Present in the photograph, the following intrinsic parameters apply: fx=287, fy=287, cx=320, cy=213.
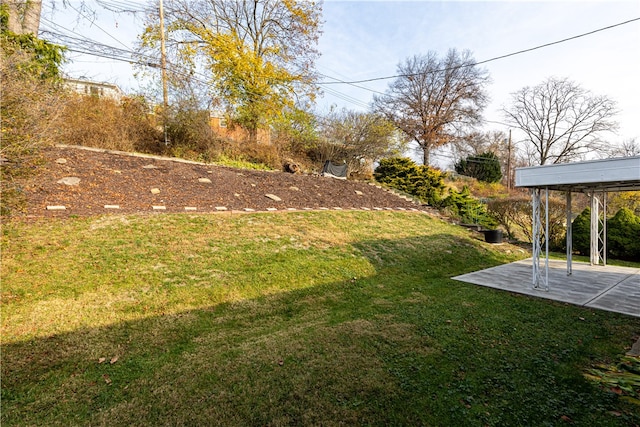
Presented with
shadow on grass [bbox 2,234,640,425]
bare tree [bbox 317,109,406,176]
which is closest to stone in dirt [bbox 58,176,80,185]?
shadow on grass [bbox 2,234,640,425]

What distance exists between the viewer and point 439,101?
74.0 ft

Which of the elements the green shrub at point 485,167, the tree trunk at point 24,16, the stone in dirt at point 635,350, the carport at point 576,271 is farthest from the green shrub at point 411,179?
the tree trunk at point 24,16

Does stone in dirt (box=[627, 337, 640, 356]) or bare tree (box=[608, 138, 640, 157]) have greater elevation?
bare tree (box=[608, 138, 640, 157])

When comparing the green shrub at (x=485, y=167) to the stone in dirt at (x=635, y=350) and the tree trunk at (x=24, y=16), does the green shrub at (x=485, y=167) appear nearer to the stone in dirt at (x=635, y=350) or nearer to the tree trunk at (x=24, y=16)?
the stone in dirt at (x=635, y=350)

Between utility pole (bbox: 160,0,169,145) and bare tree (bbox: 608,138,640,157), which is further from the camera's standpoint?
bare tree (bbox: 608,138,640,157)

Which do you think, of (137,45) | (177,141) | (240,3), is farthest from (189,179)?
(240,3)

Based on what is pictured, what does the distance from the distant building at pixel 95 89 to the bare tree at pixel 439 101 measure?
18568 mm

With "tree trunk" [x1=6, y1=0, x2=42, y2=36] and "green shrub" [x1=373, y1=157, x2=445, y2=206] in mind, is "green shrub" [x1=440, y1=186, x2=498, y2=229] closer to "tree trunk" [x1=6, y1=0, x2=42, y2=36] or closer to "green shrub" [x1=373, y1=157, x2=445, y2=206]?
"green shrub" [x1=373, y1=157, x2=445, y2=206]

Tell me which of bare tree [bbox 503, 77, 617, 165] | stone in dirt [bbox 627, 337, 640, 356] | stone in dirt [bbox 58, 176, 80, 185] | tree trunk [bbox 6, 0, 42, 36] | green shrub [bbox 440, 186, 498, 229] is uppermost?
bare tree [bbox 503, 77, 617, 165]

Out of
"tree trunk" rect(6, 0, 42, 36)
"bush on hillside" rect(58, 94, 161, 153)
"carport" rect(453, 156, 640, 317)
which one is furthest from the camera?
"bush on hillside" rect(58, 94, 161, 153)

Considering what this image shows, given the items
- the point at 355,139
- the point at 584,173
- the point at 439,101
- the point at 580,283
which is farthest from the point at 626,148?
the point at 584,173

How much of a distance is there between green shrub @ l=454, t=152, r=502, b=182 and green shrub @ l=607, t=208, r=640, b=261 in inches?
721

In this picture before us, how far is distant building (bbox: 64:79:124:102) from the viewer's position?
30.4 ft

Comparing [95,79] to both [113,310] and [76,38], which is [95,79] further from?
[113,310]
